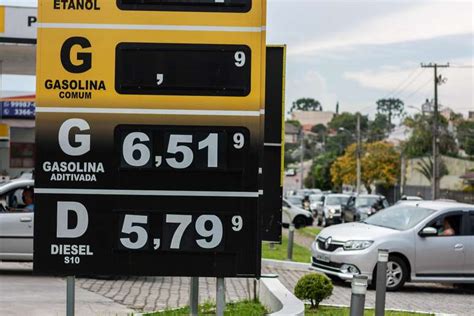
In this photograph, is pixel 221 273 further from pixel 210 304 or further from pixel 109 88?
pixel 210 304

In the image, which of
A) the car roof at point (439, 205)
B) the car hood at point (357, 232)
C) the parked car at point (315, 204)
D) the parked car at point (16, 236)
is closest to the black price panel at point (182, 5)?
the parked car at point (16, 236)

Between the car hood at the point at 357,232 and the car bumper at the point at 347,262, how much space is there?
0.98ft

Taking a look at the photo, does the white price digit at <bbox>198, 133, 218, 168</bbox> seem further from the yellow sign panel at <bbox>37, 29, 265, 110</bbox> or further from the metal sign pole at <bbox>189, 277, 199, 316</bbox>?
the metal sign pole at <bbox>189, 277, 199, 316</bbox>

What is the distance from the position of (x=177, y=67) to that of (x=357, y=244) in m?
9.82

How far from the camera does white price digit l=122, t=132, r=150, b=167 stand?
20.3 feet

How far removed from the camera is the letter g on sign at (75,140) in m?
6.17

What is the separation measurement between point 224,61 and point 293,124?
169310 millimetres

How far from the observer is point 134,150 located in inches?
244

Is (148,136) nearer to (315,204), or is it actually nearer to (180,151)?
(180,151)

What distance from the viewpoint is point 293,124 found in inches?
6890

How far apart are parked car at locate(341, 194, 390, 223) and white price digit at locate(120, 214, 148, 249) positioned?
106 ft

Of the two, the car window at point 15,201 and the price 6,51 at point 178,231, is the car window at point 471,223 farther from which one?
the price 6,51 at point 178,231

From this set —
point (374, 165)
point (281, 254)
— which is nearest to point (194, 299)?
point (281, 254)

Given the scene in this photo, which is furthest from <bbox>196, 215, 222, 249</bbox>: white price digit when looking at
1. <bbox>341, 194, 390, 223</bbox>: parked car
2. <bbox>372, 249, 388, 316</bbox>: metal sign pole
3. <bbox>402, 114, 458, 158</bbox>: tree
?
<bbox>402, 114, 458, 158</bbox>: tree
